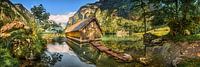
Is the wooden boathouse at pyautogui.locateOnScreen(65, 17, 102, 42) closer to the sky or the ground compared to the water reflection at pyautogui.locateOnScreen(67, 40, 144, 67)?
closer to the sky

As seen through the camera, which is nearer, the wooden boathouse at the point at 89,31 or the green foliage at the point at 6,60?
the green foliage at the point at 6,60

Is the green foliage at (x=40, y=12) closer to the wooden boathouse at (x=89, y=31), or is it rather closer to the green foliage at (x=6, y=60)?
the wooden boathouse at (x=89, y=31)

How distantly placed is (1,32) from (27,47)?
2899 mm

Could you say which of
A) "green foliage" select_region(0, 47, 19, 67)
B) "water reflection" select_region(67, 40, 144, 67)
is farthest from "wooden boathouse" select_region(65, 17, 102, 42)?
"green foliage" select_region(0, 47, 19, 67)

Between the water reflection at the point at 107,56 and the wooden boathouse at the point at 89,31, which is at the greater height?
the wooden boathouse at the point at 89,31

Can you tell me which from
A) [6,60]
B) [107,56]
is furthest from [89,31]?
[6,60]

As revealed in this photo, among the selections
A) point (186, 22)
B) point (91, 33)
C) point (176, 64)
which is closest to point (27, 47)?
point (176, 64)

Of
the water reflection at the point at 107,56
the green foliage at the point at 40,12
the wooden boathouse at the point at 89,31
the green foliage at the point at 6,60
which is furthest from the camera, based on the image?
the green foliage at the point at 40,12

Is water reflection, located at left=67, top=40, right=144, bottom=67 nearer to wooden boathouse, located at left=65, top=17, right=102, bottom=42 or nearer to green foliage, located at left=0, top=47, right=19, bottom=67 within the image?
green foliage, located at left=0, top=47, right=19, bottom=67

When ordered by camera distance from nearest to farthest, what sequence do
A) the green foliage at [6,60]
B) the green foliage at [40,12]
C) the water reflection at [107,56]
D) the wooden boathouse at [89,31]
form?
1. the green foliage at [6,60]
2. the water reflection at [107,56]
3. the wooden boathouse at [89,31]
4. the green foliage at [40,12]

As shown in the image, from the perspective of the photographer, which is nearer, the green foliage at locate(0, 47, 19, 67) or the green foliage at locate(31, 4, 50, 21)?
the green foliage at locate(0, 47, 19, 67)

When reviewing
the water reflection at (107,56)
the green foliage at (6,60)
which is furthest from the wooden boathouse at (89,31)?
the green foliage at (6,60)

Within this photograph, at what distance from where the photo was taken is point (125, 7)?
194250 millimetres

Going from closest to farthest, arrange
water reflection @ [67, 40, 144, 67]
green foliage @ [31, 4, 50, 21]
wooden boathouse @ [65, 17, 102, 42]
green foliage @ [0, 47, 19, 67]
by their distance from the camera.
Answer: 1. green foliage @ [0, 47, 19, 67]
2. water reflection @ [67, 40, 144, 67]
3. wooden boathouse @ [65, 17, 102, 42]
4. green foliage @ [31, 4, 50, 21]
